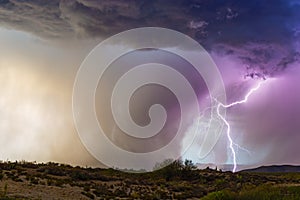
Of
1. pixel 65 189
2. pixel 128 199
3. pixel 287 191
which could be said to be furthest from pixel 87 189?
pixel 287 191

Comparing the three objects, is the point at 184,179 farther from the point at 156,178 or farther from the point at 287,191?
the point at 287,191

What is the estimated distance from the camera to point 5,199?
28078 mm

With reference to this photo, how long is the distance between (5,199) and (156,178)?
5389 cm

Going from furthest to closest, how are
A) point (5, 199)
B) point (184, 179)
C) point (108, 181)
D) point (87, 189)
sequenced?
point (184, 179)
point (108, 181)
point (87, 189)
point (5, 199)

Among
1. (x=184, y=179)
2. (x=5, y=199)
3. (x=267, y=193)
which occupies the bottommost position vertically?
(x=5, y=199)

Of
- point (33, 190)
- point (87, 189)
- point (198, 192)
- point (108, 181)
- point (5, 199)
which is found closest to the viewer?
point (5, 199)

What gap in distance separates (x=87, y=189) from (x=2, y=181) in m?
7.92

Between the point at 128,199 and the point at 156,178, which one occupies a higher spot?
the point at 156,178

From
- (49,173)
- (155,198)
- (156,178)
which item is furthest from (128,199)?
(156,178)

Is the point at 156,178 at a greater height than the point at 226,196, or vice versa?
the point at 156,178

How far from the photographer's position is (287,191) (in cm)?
3294

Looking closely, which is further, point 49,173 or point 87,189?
point 49,173

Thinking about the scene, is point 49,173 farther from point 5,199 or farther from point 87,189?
point 5,199

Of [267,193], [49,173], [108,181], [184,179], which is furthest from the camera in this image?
[184,179]
